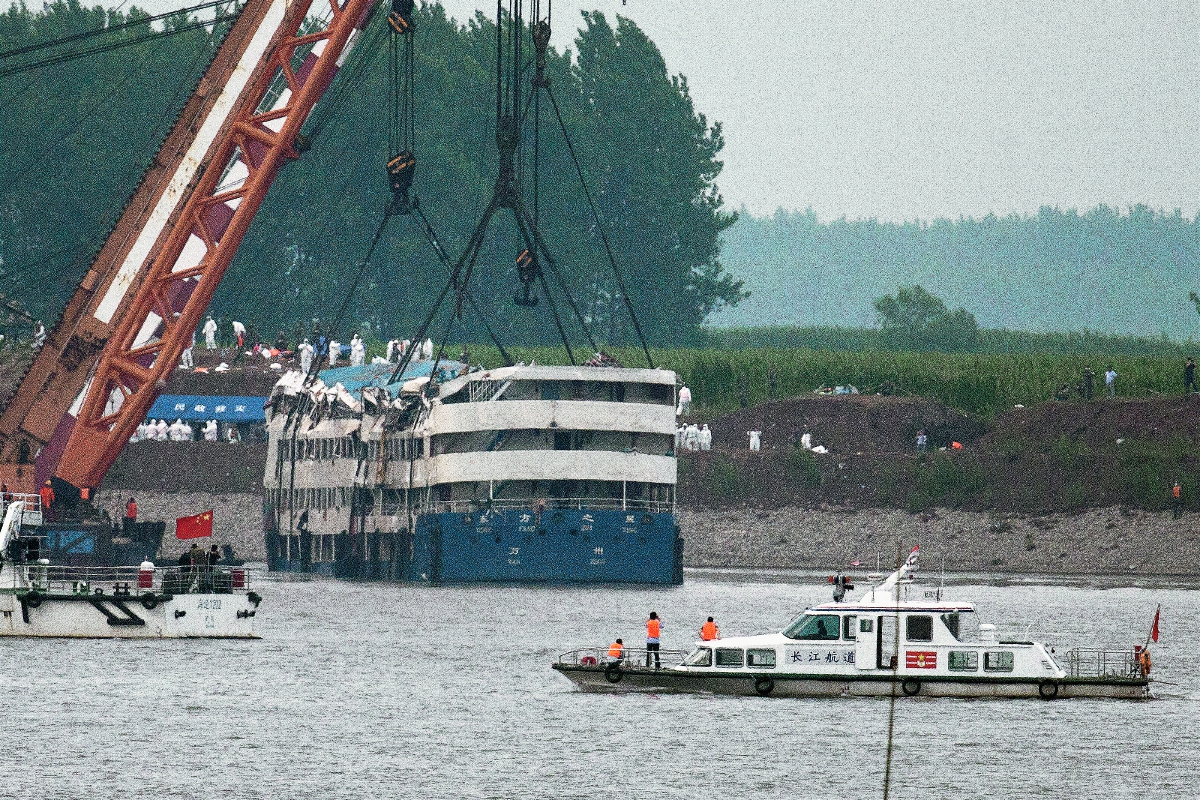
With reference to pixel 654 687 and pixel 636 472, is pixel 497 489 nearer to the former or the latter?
pixel 636 472

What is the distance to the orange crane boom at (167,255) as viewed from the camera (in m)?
94.9

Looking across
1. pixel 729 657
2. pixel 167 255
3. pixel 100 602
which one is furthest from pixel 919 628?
pixel 167 255

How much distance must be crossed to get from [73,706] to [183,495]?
85.0m

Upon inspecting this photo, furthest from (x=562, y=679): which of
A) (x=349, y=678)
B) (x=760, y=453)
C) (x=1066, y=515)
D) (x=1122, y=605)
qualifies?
(x=760, y=453)

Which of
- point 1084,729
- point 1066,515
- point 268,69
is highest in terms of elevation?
point 268,69

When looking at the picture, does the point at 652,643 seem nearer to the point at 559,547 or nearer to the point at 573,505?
the point at 559,547

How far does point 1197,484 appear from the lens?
124875mm

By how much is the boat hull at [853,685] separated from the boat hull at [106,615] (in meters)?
15.7

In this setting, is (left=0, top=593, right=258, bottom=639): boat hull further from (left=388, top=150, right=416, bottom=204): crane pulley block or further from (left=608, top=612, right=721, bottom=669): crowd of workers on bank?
(left=388, top=150, right=416, bottom=204): crane pulley block

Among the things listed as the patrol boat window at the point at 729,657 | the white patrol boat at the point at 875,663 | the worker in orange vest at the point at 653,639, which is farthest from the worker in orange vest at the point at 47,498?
the patrol boat window at the point at 729,657

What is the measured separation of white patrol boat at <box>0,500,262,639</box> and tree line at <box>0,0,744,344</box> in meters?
97.2

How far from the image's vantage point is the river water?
165 feet

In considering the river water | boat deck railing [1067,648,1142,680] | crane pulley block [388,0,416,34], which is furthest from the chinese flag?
crane pulley block [388,0,416,34]

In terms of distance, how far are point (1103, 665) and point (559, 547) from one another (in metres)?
46.8
